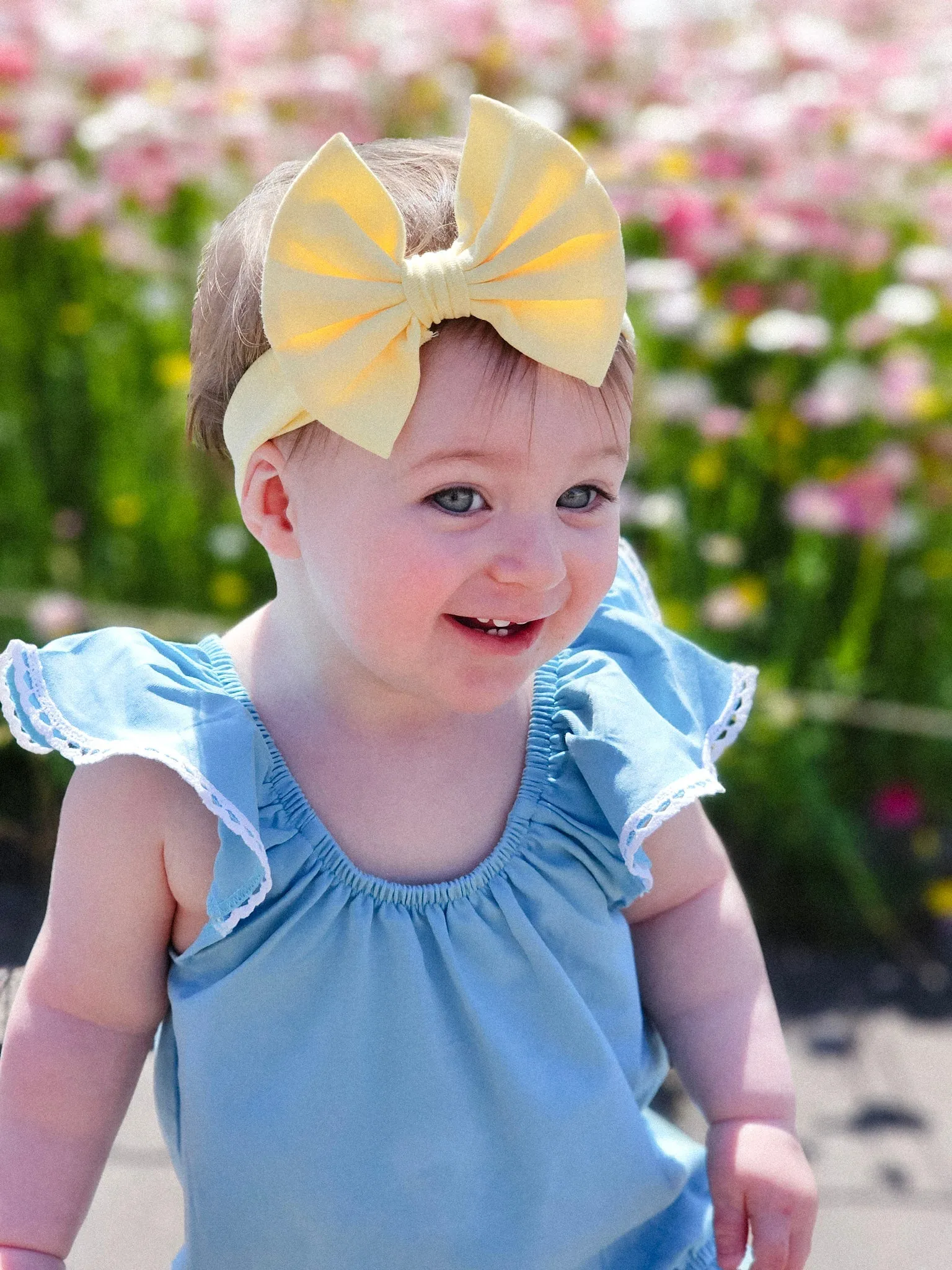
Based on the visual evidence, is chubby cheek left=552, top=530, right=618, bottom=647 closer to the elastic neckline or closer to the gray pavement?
the elastic neckline

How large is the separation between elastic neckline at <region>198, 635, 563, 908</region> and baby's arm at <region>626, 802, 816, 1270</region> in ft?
0.43

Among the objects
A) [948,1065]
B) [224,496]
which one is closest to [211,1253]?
[948,1065]

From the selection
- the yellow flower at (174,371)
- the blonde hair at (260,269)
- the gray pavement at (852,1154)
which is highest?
the blonde hair at (260,269)

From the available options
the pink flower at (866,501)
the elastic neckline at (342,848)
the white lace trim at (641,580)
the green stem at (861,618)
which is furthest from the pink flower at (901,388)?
the elastic neckline at (342,848)

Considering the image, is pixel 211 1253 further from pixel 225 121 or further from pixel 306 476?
pixel 225 121

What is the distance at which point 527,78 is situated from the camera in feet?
9.75

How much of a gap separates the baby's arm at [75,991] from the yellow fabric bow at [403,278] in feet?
1.12

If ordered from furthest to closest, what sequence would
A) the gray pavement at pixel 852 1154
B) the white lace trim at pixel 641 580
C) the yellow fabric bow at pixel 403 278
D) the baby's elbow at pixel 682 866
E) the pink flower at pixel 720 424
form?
the pink flower at pixel 720 424
the gray pavement at pixel 852 1154
the white lace trim at pixel 641 580
the baby's elbow at pixel 682 866
the yellow fabric bow at pixel 403 278

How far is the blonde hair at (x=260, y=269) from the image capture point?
114cm

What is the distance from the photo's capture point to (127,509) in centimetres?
270

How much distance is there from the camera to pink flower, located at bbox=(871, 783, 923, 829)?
259 centimetres

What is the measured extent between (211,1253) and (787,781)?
1.52 meters

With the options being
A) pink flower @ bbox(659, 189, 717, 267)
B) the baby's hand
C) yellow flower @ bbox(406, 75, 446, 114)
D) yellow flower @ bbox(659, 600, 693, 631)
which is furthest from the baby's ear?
yellow flower @ bbox(406, 75, 446, 114)

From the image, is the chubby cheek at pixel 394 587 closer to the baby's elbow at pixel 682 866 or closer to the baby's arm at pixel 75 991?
the baby's arm at pixel 75 991
